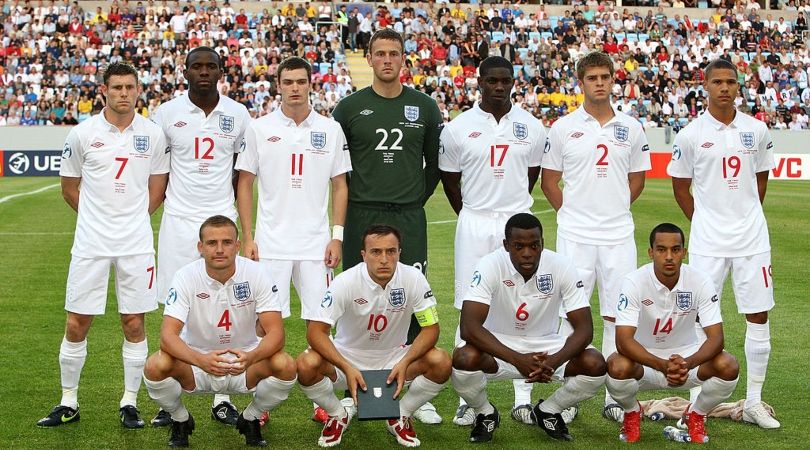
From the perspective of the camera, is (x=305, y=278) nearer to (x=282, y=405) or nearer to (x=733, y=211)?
(x=282, y=405)

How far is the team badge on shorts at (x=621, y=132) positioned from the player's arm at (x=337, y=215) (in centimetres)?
191

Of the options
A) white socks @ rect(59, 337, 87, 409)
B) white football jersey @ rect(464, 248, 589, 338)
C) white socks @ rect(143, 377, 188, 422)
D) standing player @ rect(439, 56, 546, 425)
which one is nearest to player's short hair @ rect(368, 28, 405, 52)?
standing player @ rect(439, 56, 546, 425)

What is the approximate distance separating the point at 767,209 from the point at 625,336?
52.2ft

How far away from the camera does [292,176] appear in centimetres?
743

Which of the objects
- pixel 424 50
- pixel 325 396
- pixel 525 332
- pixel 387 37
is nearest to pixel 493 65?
pixel 387 37

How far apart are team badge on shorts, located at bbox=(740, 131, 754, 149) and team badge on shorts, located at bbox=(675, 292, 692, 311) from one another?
128 cm

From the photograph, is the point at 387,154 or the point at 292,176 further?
the point at 387,154

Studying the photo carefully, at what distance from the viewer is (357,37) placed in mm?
40688

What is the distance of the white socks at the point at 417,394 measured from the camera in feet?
22.2

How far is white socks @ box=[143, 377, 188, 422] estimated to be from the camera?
6488 mm

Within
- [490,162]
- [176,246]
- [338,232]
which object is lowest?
[176,246]

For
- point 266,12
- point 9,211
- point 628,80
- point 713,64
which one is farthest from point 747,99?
point 713,64

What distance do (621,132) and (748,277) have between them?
1313 millimetres

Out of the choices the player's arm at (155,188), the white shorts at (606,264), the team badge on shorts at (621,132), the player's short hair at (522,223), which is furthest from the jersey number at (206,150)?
the team badge on shorts at (621,132)
